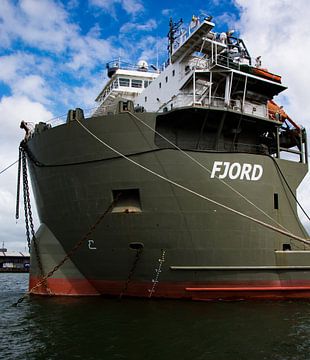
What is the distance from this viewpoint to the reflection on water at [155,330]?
7027 millimetres

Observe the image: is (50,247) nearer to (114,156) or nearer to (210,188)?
(114,156)

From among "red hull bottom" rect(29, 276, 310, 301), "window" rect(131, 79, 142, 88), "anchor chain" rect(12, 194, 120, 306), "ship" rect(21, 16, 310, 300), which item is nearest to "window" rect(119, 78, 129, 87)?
"window" rect(131, 79, 142, 88)

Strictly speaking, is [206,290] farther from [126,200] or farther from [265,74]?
[265,74]

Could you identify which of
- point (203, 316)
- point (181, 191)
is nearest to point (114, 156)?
point (181, 191)

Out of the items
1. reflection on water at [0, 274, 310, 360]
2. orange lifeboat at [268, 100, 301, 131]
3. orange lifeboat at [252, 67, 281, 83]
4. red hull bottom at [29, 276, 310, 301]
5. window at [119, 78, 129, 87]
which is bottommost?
reflection on water at [0, 274, 310, 360]

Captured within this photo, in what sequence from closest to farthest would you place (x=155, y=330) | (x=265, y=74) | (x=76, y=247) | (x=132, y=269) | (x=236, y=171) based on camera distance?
(x=155, y=330) → (x=132, y=269) → (x=236, y=171) → (x=76, y=247) → (x=265, y=74)

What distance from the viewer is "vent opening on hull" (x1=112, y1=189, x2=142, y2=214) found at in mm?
11506

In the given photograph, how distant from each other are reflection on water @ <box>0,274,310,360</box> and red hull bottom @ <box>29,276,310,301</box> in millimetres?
313

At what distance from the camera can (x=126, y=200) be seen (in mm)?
11633

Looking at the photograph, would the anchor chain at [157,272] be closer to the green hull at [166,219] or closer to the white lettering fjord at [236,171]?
the green hull at [166,219]

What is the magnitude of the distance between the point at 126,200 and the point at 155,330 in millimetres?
4302

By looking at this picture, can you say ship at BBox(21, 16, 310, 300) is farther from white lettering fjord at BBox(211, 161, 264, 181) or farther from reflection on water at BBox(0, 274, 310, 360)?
reflection on water at BBox(0, 274, 310, 360)

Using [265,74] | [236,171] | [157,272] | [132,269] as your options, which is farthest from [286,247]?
[265,74]

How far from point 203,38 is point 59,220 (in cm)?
794
